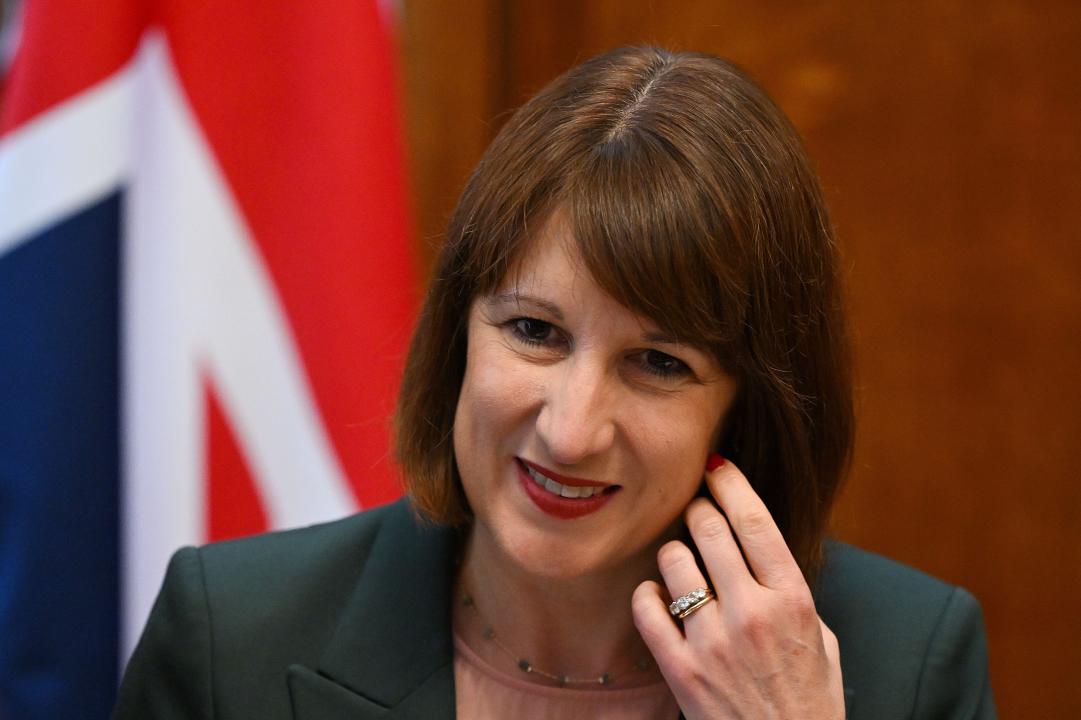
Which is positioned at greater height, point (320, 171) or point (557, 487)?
point (320, 171)

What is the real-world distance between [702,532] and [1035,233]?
4.55ft

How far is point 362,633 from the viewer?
1695mm

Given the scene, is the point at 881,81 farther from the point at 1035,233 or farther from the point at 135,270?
the point at 135,270

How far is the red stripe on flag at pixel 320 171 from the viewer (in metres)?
2.08

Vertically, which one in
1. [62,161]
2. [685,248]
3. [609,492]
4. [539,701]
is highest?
[62,161]

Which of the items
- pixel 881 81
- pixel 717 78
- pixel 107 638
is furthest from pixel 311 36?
pixel 881 81

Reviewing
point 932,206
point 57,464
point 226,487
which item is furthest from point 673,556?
point 932,206

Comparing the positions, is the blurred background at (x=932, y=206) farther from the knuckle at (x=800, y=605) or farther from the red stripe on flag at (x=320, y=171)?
the knuckle at (x=800, y=605)

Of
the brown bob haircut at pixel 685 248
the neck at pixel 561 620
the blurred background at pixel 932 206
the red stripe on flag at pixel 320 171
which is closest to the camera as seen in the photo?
the brown bob haircut at pixel 685 248

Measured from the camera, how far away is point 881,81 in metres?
2.62

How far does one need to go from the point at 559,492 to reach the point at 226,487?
2.41 feet

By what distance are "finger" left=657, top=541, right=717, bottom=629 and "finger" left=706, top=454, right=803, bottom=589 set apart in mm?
64

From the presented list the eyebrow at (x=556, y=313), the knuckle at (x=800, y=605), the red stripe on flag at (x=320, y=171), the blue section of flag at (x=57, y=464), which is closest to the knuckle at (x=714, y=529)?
the knuckle at (x=800, y=605)

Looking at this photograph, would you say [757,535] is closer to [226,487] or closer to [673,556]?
[673,556]
